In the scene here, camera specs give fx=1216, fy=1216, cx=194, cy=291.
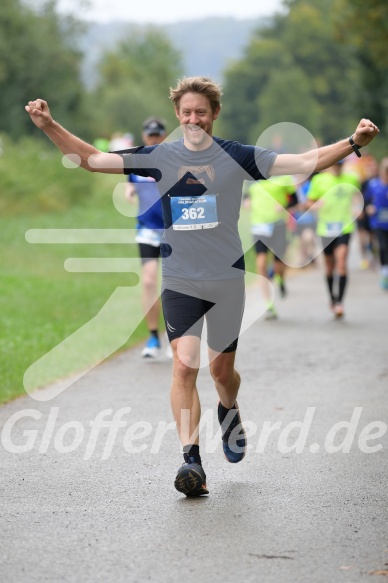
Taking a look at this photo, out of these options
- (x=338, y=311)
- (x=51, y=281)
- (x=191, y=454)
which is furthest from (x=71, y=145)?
(x=51, y=281)

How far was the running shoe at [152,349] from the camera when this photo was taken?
11.5 metres

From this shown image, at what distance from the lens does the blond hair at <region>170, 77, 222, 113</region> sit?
621 centimetres

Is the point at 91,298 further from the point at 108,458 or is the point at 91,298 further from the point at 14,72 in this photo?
the point at 14,72

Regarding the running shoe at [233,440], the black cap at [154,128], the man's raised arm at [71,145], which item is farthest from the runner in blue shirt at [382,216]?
the man's raised arm at [71,145]

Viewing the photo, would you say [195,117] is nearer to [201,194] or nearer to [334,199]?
[201,194]

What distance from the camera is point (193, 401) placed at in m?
6.38

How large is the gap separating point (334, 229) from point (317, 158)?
375 inches

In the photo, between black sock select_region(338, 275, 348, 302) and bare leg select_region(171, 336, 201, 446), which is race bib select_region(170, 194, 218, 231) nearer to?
bare leg select_region(171, 336, 201, 446)

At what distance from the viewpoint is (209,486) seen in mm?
6449

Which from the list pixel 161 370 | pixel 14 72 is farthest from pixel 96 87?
pixel 161 370

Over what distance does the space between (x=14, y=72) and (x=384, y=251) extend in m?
42.0

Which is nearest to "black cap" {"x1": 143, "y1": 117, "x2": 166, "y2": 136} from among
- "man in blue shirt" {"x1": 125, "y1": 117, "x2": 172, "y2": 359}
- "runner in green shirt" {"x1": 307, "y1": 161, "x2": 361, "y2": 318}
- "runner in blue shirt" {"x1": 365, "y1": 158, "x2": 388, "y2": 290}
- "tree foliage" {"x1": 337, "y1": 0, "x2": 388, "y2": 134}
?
"man in blue shirt" {"x1": 125, "y1": 117, "x2": 172, "y2": 359}

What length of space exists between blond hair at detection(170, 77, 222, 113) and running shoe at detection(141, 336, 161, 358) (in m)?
5.39

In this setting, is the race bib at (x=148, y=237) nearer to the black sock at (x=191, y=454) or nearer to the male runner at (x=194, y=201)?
the male runner at (x=194, y=201)
